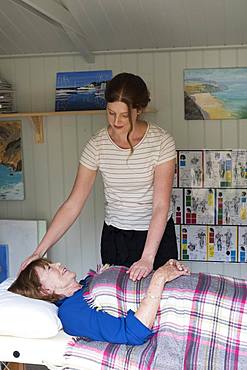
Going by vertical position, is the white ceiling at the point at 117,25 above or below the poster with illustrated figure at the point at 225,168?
above

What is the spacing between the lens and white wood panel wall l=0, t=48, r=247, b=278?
3.27 meters

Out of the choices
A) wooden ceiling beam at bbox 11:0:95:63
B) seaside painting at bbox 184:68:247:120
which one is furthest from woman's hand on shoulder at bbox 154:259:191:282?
seaside painting at bbox 184:68:247:120

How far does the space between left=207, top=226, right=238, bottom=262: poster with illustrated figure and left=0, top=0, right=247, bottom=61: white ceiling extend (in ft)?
3.45

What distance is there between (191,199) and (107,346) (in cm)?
164

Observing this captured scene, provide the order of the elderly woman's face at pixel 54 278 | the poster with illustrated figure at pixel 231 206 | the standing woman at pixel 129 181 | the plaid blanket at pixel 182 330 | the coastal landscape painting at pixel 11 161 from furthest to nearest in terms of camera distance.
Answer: the coastal landscape painting at pixel 11 161
the poster with illustrated figure at pixel 231 206
the standing woman at pixel 129 181
the elderly woman's face at pixel 54 278
the plaid blanket at pixel 182 330

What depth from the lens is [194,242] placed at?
3.36 metres

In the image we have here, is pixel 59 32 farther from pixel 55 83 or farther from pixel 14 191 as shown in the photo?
pixel 14 191

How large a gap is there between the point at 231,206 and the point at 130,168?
1225 mm

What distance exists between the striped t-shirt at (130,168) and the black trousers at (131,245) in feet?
0.11

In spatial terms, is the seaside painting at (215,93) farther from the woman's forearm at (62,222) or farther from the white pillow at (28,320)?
the white pillow at (28,320)

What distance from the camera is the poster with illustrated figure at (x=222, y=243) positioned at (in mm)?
3324

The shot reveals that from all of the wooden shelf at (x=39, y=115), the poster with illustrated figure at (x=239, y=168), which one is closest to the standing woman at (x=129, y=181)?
the wooden shelf at (x=39, y=115)

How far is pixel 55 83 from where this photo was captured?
3443mm

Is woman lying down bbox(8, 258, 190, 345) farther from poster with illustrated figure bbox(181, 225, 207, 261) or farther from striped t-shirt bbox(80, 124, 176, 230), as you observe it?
poster with illustrated figure bbox(181, 225, 207, 261)
